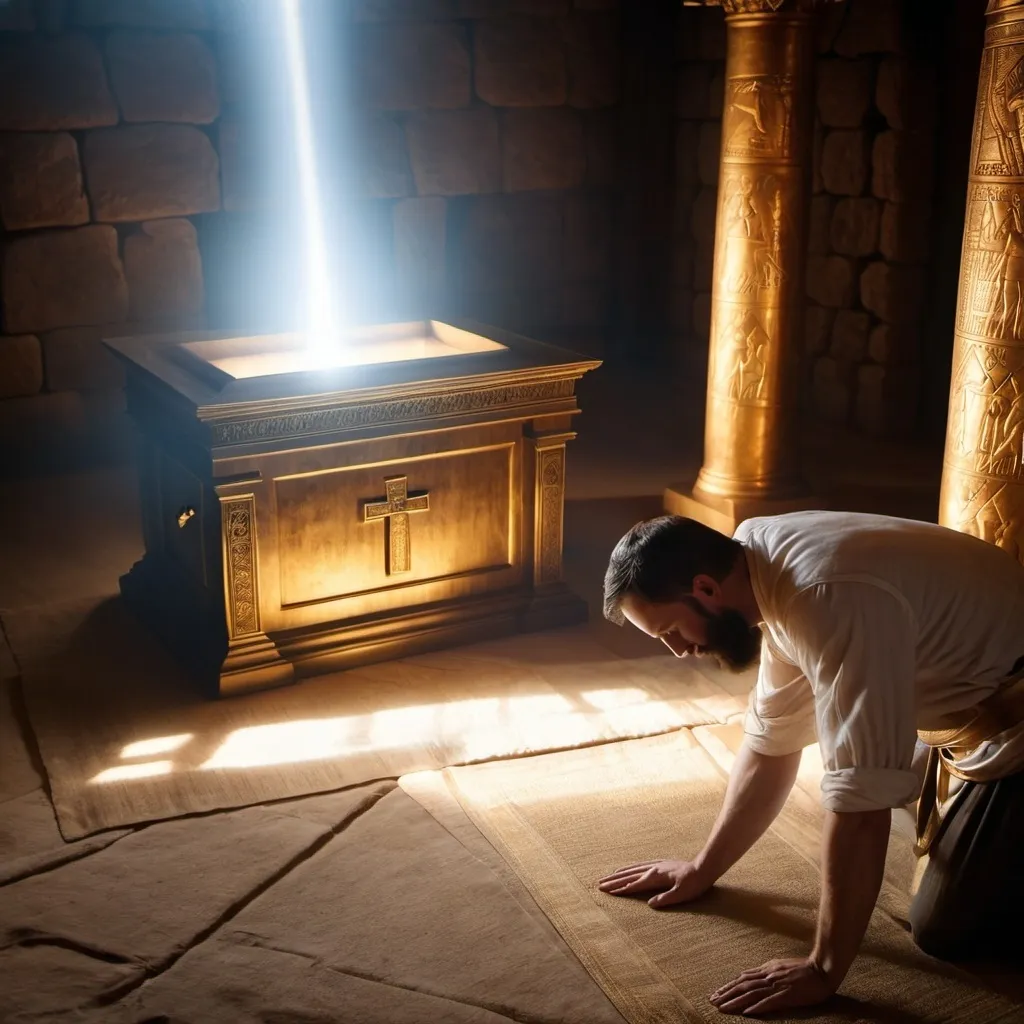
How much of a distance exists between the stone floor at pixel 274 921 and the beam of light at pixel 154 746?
288mm

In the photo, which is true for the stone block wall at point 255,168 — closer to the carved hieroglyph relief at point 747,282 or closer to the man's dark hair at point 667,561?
the carved hieroglyph relief at point 747,282

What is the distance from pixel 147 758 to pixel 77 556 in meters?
2.15

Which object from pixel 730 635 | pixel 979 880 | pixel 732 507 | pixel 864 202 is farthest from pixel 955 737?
pixel 864 202

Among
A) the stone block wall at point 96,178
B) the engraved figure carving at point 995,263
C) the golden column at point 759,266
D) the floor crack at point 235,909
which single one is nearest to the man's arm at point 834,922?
the floor crack at point 235,909

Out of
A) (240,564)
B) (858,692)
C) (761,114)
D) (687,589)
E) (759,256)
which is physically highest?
(761,114)

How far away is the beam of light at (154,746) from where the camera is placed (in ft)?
13.6

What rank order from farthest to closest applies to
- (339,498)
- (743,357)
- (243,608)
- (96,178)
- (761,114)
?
(96,178) < (743,357) < (761,114) < (339,498) < (243,608)

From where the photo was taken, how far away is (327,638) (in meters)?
4.73

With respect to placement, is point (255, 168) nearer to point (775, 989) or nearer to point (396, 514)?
point (396, 514)

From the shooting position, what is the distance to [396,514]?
4.75 metres

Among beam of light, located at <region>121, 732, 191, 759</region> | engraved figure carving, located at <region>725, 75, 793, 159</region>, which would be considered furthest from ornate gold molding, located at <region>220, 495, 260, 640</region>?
engraved figure carving, located at <region>725, 75, 793, 159</region>

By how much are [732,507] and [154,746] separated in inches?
115

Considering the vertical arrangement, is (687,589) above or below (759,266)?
below

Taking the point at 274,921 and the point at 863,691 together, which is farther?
the point at 274,921
